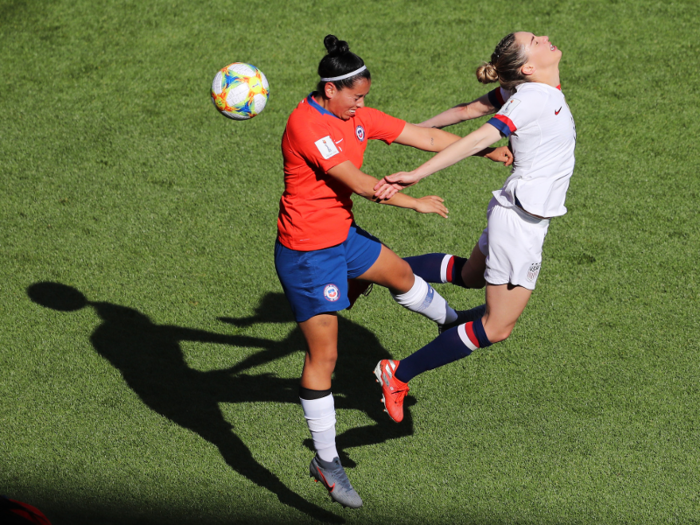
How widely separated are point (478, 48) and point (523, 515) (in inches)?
236

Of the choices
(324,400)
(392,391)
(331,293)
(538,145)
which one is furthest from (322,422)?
(538,145)

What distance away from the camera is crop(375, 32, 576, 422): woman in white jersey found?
3.72 m

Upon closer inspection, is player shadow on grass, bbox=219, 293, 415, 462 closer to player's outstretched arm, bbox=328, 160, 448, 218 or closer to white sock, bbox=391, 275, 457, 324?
white sock, bbox=391, 275, 457, 324

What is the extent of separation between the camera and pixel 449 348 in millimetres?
4176

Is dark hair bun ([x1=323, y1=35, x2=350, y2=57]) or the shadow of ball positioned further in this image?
the shadow of ball

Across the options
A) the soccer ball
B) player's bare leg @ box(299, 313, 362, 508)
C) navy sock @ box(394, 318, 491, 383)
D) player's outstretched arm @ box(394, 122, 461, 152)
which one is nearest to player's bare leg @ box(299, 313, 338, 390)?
player's bare leg @ box(299, 313, 362, 508)

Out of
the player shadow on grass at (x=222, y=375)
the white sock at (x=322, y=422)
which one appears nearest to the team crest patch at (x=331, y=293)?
the white sock at (x=322, y=422)

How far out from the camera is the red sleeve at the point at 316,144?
144 inches

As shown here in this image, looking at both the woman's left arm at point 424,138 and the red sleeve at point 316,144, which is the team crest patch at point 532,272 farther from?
the red sleeve at point 316,144

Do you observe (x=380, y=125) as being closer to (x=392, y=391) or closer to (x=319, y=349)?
(x=319, y=349)

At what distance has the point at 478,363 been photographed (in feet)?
17.3

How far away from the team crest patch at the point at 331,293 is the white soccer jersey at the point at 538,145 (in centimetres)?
102

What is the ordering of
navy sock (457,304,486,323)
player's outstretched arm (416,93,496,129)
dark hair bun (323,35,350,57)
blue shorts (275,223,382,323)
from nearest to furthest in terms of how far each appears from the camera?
dark hair bun (323,35,350,57) < blue shorts (275,223,382,323) < player's outstretched arm (416,93,496,129) < navy sock (457,304,486,323)

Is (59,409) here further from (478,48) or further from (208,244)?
(478,48)
